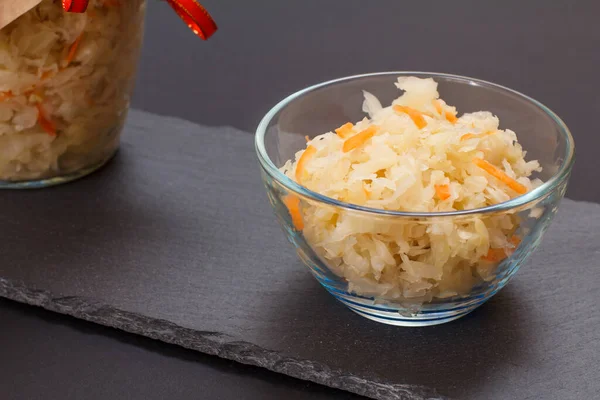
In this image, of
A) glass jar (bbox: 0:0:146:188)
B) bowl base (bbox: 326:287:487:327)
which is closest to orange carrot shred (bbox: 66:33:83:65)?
glass jar (bbox: 0:0:146:188)

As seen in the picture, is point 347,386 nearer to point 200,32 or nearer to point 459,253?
point 459,253

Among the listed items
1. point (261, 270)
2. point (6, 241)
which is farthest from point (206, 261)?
point (6, 241)

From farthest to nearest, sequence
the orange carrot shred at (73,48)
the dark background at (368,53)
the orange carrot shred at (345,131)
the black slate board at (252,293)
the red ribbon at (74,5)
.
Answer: the dark background at (368,53) < the orange carrot shred at (73,48) < the red ribbon at (74,5) < the orange carrot shred at (345,131) < the black slate board at (252,293)

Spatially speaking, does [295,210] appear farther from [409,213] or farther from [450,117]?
[450,117]

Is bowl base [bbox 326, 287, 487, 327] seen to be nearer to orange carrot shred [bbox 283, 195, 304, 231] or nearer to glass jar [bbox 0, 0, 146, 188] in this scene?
orange carrot shred [bbox 283, 195, 304, 231]

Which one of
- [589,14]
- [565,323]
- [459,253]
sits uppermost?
[459,253]

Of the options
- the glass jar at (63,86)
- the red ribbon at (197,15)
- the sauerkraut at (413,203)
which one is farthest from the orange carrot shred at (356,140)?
the glass jar at (63,86)

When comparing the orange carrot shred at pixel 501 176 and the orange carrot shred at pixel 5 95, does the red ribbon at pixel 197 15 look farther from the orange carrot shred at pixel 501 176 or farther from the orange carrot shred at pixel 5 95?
the orange carrot shred at pixel 501 176

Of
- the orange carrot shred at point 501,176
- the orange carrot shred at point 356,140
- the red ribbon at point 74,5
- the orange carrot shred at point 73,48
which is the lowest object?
the orange carrot shred at point 501,176
